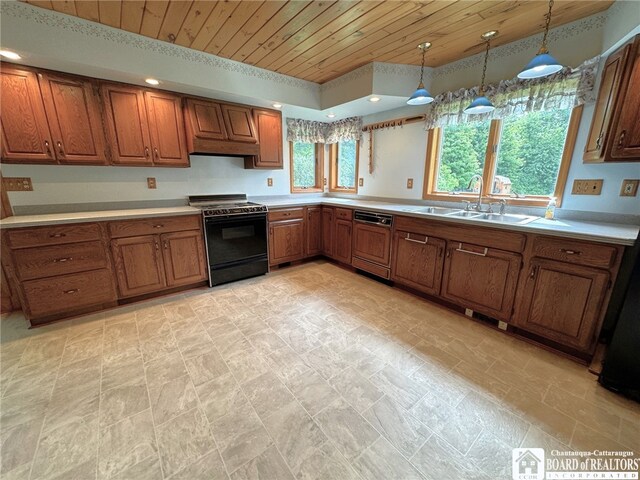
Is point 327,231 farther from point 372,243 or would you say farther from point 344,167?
point 344,167

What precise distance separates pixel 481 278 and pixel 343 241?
174 cm

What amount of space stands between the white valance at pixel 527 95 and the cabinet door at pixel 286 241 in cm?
220

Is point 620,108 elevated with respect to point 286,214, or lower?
elevated

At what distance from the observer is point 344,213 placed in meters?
3.47

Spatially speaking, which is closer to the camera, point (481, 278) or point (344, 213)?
point (481, 278)

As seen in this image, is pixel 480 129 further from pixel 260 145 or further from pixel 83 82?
pixel 83 82

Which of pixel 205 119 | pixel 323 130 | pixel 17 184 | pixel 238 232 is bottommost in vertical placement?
pixel 238 232

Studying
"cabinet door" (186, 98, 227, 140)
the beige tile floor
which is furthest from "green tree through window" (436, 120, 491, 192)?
"cabinet door" (186, 98, 227, 140)

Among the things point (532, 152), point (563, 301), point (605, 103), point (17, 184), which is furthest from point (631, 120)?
point (17, 184)

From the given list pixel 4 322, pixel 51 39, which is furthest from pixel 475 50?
pixel 4 322

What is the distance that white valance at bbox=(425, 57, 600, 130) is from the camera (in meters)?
2.00

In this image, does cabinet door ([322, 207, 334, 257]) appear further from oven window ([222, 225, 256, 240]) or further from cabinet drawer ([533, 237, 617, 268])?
cabinet drawer ([533, 237, 617, 268])

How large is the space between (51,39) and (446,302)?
4.04 m
